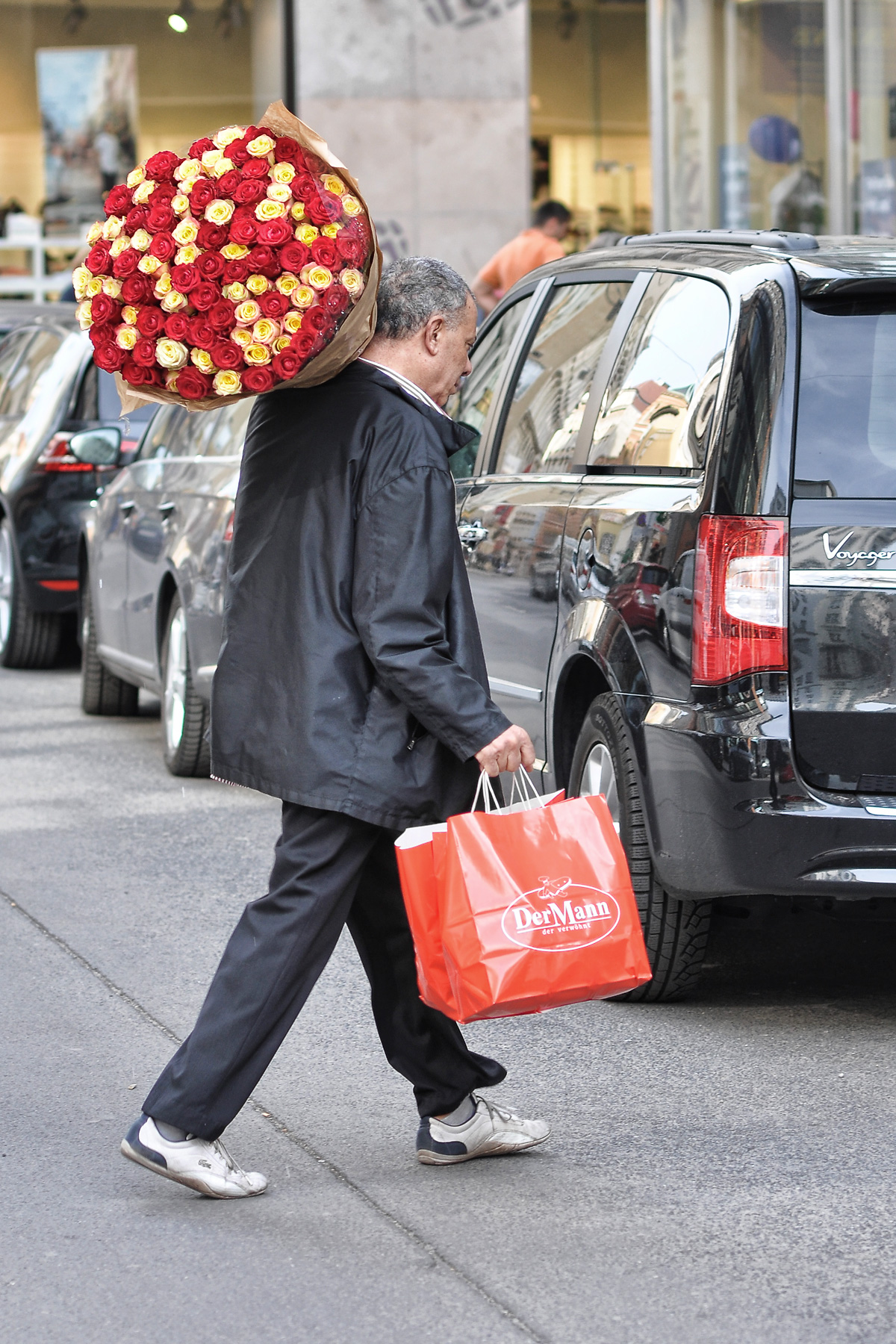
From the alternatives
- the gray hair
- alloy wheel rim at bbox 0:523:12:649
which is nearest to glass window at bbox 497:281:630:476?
the gray hair

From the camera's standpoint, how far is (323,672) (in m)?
3.99

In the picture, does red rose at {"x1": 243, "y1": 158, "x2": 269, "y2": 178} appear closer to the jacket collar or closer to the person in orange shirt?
the jacket collar

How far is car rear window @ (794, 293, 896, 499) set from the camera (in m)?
4.88

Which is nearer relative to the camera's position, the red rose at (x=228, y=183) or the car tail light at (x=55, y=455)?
the red rose at (x=228, y=183)

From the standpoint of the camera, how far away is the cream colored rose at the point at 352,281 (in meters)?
3.92

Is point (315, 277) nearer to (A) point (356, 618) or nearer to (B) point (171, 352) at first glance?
(B) point (171, 352)

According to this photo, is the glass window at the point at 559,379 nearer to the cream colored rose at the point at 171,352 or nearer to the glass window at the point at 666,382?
the glass window at the point at 666,382

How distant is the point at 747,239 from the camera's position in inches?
216

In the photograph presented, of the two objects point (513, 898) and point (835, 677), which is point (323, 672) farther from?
point (835, 677)

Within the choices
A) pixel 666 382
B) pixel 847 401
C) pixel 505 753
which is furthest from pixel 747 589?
pixel 505 753

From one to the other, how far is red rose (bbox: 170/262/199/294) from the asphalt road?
1692 mm

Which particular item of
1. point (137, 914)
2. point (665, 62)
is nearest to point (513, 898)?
point (137, 914)

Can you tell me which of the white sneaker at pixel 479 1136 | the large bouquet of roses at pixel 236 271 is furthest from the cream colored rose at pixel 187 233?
the white sneaker at pixel 479 1136

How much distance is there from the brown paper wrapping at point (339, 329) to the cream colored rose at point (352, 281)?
0.06ft
